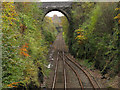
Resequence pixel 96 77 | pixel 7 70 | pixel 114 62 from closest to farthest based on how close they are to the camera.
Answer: pixel 7 70
pixel 114 62
pixel 96 77

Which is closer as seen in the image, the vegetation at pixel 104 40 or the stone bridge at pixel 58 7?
the vegetation at pixel 104 40

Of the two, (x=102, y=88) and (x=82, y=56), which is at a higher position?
(x=82, y=56)

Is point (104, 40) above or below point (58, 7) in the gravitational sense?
below

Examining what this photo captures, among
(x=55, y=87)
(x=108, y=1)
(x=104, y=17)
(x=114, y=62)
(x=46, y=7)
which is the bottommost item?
(x=55, y=87)

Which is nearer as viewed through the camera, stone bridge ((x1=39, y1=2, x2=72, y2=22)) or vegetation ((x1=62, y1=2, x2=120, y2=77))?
vegetation ((x1=62, y1=2, x2=120, y2=77))

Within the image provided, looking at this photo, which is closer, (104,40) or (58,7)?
(104,40)

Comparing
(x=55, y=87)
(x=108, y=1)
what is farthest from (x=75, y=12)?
(x=55, y=87)

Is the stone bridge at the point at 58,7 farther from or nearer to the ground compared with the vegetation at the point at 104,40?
farther from the ground

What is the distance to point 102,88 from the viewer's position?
10.7 meters

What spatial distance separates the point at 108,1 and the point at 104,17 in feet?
5.26

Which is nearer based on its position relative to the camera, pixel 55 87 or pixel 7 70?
pixel 7 70

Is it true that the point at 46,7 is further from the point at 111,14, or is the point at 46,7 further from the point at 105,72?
the point at 105,72

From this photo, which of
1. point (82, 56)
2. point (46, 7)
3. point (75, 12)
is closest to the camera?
point (82, 56)

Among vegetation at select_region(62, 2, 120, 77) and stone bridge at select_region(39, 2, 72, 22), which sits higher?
stone bridge at select_region(39, 2, 72, 22)
